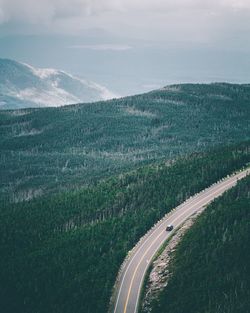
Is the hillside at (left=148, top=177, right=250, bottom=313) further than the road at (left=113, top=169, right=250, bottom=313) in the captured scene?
No

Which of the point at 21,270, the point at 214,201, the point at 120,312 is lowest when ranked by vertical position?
the point at 120,312

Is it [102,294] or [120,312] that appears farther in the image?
[102,294]

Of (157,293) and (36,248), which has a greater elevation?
(36,248)

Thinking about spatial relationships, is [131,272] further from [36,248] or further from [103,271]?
[36,248]

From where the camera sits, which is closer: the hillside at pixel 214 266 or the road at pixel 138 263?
the hillside at pixel 214 266

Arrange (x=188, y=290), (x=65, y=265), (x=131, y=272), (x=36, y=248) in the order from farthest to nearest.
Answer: (x=36, y=248), (x=65, y=265), (x=131, y=272), (x=188, y=290)

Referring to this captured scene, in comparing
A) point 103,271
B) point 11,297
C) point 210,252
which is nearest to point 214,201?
point 210,252

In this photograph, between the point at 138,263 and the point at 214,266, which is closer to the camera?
the point at 214,266

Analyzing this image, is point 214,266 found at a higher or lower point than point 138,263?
lower
